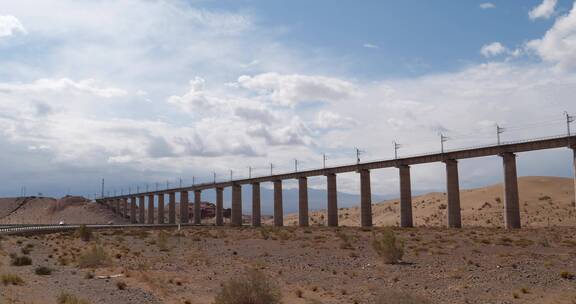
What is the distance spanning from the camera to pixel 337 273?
22.0 m

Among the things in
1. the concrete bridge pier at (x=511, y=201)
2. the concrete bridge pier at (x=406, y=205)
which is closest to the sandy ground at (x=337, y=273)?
the concrete bridge pier at (x=511, y=201)

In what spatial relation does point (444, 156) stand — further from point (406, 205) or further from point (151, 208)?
point (151, 208)

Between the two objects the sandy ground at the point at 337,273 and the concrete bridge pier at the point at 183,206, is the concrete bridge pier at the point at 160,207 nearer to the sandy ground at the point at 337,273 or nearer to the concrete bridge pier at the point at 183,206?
the concrete bridge pier at the point at 183,206

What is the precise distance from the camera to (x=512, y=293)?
1667 centimetres

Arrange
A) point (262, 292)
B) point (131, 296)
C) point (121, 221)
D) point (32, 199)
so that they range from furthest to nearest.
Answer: point (32, 199) < point (121, 221) < point (131, 296) < point (262, 292)

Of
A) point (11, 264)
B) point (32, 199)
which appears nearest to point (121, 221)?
point (32, 199)

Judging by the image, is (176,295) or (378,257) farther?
(378,257)

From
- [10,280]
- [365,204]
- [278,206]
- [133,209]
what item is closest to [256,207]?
[278,206]

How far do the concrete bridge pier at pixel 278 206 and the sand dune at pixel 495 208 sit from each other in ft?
54.7

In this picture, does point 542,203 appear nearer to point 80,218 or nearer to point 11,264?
point 11,264

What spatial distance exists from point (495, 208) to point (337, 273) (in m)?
62.3

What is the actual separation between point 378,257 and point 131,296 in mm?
13423

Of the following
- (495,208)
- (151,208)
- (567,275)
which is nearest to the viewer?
(567,275)

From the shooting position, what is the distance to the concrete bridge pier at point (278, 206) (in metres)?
73.1
